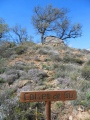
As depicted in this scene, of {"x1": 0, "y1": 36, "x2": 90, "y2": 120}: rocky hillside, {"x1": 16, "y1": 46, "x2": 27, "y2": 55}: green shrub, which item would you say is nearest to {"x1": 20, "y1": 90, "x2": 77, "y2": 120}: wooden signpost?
{"x1": 0, "y1": 36, "x2": 90, "y2": 120}: rocky hillside

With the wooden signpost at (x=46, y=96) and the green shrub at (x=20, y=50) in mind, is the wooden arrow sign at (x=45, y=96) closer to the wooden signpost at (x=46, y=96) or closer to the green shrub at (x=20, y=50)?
the wooden signpost at (x=46, y=96)

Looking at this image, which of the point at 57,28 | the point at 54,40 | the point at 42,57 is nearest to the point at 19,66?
the point at 42,57

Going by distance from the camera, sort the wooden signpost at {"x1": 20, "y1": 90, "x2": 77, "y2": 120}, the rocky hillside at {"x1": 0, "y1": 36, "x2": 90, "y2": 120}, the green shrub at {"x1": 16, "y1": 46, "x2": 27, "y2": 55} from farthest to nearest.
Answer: the green shrub at {"x1": 16, "y1": 46, "x2": 27, "y2": 55} < the rocky hillside at {"x1": 0, "y1": 36, "x2": 90, "y2": 120} < the wooden signpost at {"x1": 20, "y1": 90, "x2": 77, "y2": 120}

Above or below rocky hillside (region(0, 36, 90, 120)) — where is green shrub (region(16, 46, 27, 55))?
above

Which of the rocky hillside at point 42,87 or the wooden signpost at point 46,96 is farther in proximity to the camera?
the rocky hillside at point 42,87

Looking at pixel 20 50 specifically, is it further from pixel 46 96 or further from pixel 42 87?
pixel 46 96

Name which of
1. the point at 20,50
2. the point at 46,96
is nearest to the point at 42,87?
the point at 46,96

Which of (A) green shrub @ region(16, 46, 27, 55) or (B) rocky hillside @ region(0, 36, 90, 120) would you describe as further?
(A) green shrub @ region(16, 46, 27, 55)

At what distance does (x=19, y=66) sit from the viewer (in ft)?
39.9

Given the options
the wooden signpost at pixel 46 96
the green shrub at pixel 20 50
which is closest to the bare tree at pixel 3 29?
the green shrub at pixel 20 50

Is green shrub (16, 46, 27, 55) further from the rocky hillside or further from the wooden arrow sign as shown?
the wooden arrow sign

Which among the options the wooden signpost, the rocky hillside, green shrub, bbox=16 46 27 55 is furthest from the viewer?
green shrub, bbox=16 46 27 55

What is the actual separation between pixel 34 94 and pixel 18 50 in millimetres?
12643

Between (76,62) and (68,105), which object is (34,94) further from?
(76,62)
